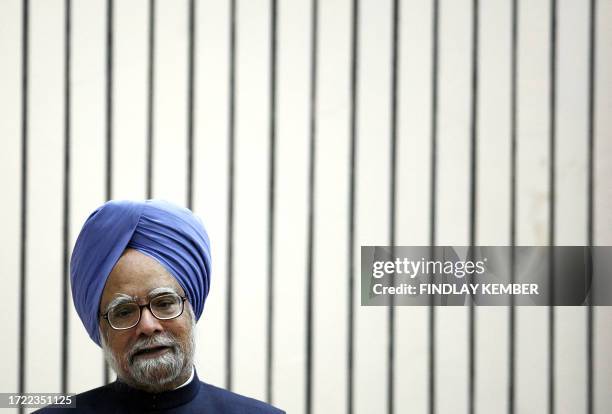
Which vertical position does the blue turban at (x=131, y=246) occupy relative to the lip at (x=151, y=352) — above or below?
above

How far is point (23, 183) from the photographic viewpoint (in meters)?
2.69

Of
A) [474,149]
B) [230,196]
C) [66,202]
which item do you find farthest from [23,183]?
[474,149]

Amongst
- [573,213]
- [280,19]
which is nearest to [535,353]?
[573,213]

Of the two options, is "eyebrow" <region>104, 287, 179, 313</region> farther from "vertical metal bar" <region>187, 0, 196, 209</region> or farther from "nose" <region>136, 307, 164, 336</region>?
"vertical metal bar" <region>187, 0, 196, 209</region>

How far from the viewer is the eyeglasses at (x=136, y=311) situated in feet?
6.17

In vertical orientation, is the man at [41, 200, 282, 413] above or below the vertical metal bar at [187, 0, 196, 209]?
below

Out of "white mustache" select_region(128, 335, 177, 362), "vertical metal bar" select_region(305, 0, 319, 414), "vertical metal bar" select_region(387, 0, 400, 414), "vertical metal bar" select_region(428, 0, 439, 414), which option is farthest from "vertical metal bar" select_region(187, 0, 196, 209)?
"white mustache" select_region(128, 335, 177, 362)

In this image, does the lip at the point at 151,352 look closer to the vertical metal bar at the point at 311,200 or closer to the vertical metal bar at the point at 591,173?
the vertical metal bar at the point at 311,200

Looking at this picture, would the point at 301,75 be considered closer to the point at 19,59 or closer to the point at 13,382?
the point at 19,59

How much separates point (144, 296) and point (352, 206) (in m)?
0.99

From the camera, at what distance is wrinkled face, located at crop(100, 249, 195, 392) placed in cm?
188

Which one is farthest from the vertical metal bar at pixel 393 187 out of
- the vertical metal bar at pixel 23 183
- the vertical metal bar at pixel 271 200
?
the vertical metal bar at pixel 23 183

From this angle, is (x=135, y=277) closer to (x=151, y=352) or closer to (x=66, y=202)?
(x=151, y=352)

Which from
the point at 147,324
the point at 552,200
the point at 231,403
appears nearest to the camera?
the point at 147,324
